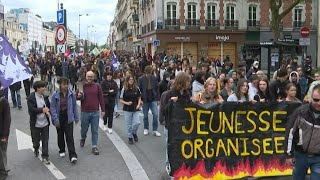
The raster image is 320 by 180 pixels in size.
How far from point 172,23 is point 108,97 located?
3384cm

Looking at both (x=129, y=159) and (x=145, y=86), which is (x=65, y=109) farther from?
(x=145, y=86)

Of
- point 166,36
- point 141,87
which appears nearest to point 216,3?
point 166,36

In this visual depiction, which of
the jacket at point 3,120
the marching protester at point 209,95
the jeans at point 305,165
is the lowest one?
the jeans at point 305,165

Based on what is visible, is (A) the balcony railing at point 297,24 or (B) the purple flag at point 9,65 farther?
(A) the balcony railing at point 297,24

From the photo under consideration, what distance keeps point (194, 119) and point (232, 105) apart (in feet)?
2.15

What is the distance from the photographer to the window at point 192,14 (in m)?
44.6

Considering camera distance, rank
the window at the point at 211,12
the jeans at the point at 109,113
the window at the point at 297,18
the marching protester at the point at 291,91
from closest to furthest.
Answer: the marching protester at the point at 291,91
the jeans at the point at 109,113
the window at the point at 211,12
the window at the point at 297,18

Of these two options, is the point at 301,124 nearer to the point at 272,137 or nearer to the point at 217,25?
the point at 272,137

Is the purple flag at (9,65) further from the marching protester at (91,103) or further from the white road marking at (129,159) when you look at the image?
the white road marking at (129,159)

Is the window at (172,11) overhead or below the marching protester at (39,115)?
overhead

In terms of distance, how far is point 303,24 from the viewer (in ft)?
154

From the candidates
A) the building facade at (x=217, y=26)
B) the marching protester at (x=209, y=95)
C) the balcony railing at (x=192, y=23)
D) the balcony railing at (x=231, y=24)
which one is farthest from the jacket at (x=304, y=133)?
the balcony railing at (x=231, y=24)

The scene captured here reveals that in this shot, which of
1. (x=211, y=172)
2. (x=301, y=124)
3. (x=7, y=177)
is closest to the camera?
(x=301, y=124)

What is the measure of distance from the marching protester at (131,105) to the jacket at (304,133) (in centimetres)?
488
